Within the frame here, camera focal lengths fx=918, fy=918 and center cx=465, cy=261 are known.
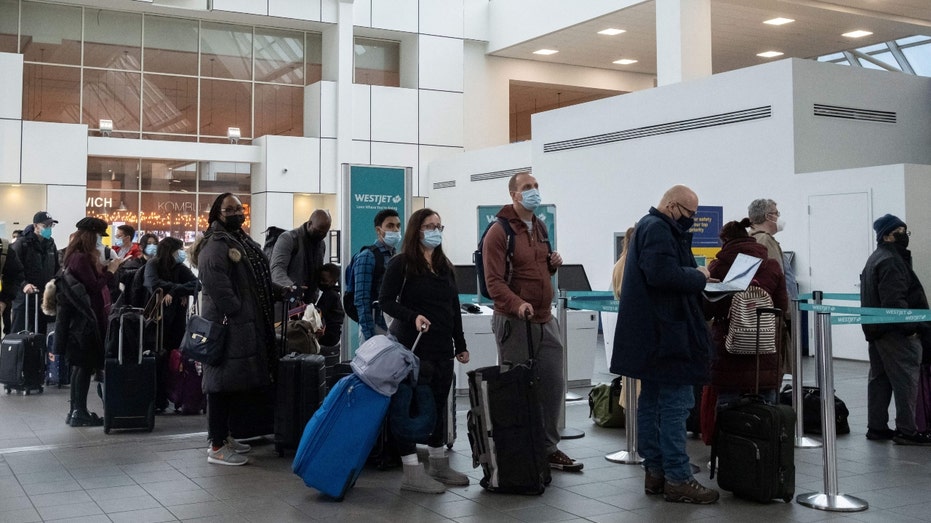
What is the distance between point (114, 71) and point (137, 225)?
3.59 meters

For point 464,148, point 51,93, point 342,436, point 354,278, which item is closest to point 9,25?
point 51,93

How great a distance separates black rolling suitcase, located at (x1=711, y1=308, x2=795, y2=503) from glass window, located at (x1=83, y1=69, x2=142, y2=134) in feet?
62.1

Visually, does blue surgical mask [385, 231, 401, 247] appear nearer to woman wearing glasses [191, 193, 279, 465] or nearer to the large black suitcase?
woman wearing glasses [191, 193, 279, 465]

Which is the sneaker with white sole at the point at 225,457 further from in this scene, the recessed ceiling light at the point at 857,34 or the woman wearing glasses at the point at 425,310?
the recessed ceiling light at the point at 857,34

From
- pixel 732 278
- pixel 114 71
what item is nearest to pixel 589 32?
pixel 114 71

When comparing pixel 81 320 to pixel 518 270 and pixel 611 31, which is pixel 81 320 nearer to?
pixel 518 270

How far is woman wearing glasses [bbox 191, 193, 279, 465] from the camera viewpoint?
575cm

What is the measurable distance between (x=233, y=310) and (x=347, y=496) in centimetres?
140

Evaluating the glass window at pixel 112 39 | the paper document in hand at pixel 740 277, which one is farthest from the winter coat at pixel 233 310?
the glass window at pixel 112 39

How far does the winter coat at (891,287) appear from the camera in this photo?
6.60m

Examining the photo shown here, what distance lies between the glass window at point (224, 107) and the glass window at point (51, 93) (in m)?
2.88

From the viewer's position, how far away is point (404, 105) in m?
22.7

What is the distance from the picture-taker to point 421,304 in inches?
208

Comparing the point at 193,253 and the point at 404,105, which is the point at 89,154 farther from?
the point at 193,253
